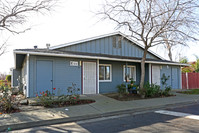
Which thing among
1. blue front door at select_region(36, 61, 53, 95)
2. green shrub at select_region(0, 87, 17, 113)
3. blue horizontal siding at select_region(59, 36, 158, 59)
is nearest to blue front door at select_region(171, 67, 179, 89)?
blue horizontal siding at select_region(59, 36, 158, 59)

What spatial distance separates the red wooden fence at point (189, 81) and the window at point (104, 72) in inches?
427

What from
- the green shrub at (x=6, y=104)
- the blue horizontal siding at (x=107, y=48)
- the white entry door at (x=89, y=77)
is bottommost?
the green shrub at (x=6, y=104)

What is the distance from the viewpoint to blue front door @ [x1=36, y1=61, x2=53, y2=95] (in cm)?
945

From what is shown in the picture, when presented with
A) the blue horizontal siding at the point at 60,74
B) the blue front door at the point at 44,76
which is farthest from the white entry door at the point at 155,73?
the blue front door at the point at 44,76

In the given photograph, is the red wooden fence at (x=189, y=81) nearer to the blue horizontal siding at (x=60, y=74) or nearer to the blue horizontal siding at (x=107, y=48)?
the blue horizontal siding at (x=107, y=48)

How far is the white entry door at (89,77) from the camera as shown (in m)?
11.4

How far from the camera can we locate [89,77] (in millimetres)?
11570

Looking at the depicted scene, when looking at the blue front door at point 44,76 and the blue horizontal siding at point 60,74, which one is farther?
the blue front door at point 44,76

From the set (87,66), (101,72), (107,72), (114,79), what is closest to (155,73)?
(114,79)

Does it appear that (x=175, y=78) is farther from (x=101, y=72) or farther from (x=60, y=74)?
(x=60, y=74)

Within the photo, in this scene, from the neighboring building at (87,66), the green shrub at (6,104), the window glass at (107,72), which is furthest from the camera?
the window glass at (107,72)

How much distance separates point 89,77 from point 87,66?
84 centimetres

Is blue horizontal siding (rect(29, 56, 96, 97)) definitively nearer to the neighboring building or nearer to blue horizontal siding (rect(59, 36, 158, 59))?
the neighboring building

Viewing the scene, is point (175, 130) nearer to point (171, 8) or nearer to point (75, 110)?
point (75, 110)
